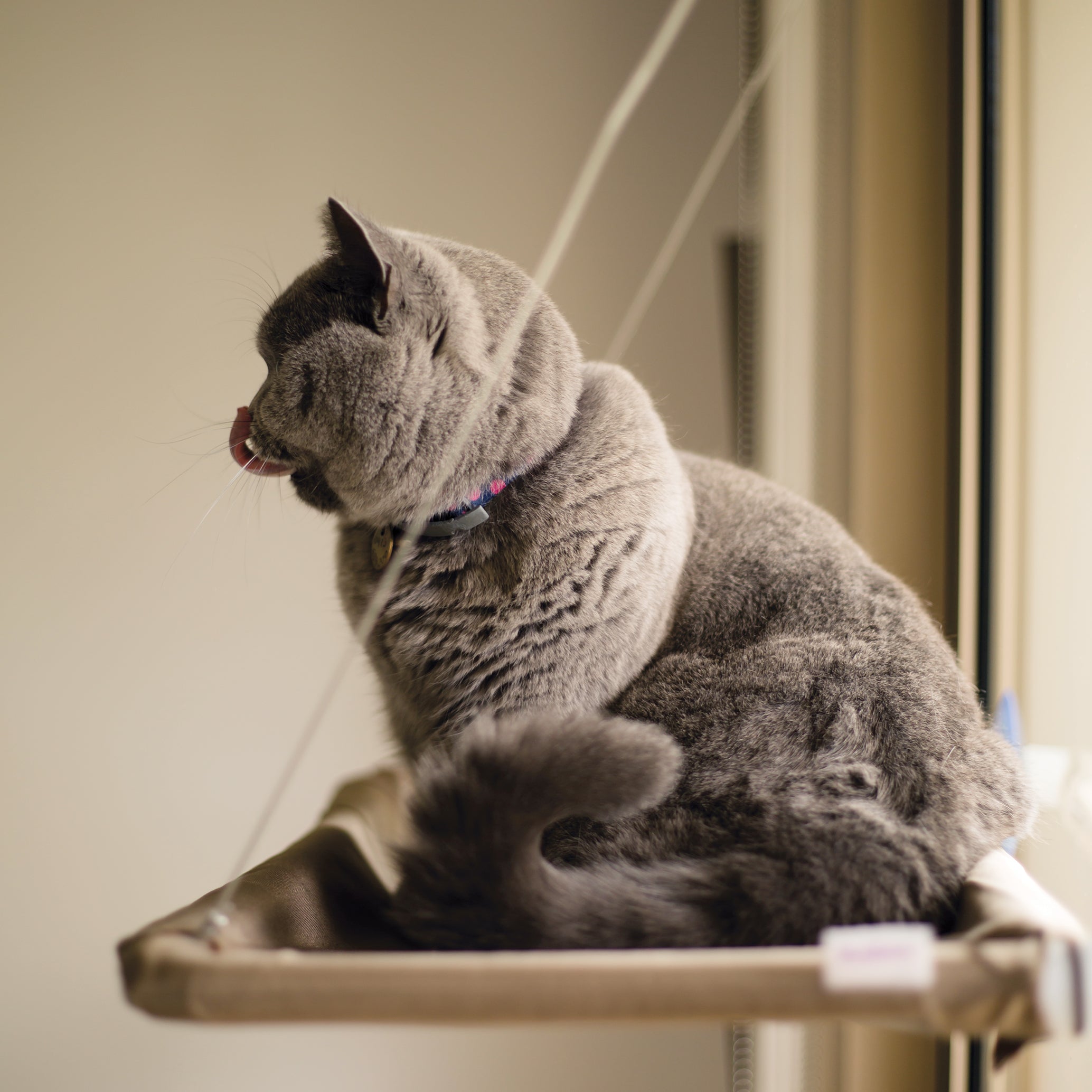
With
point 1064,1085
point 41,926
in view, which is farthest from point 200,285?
point 1064,1085

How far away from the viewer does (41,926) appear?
1.40m

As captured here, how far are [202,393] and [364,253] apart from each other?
963 millimetres

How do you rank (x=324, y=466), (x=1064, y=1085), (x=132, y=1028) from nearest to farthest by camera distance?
(x=324, y=466)
(x=1064, y=1085)
(x=132, y=1028)

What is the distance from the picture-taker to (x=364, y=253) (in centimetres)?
69

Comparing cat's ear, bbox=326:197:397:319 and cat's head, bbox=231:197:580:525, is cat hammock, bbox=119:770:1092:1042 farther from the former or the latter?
cat's ear, bbox=326:197:397:319

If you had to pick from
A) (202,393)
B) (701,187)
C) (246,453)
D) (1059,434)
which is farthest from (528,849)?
A: (202,393)

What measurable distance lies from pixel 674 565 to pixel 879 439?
682 mm

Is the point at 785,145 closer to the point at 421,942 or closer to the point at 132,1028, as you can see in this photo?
the point at 421,942

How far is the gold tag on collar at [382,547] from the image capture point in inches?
31.4

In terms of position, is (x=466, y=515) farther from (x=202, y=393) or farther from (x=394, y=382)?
(x=202, y=393)

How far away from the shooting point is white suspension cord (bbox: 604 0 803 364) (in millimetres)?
687

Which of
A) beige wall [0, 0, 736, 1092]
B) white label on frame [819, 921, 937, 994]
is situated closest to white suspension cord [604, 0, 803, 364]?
beige wall [0, 0, 736, 1092]

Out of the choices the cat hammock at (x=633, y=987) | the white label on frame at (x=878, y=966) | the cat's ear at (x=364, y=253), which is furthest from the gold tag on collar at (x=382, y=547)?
the white label on frame at (x=878, y=966)

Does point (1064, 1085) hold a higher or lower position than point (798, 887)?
lower
